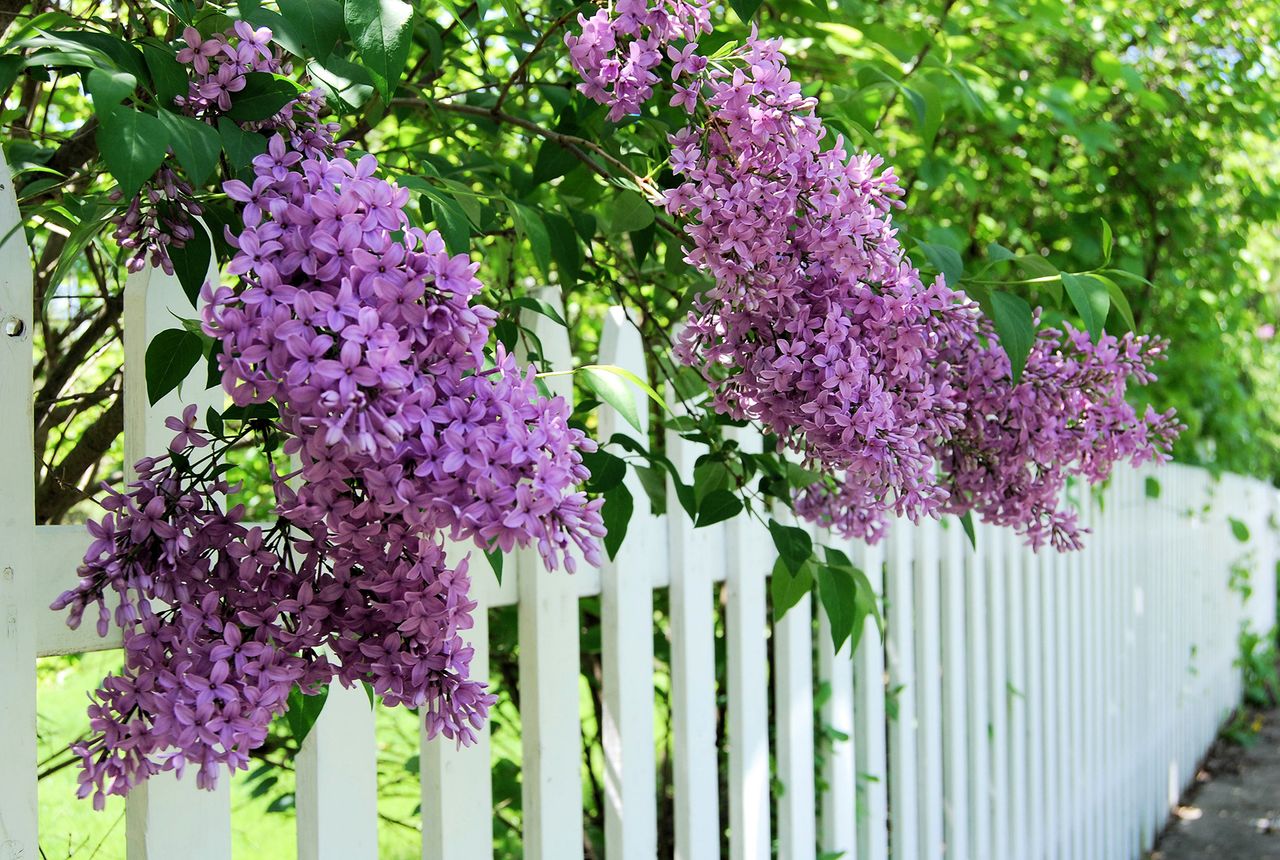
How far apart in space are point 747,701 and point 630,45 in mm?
1249

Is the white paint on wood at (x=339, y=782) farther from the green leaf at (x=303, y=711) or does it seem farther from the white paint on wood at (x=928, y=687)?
the white paint on wood at (x=928, y=687)

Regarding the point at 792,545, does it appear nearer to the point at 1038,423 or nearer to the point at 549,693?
the point at 1038,423

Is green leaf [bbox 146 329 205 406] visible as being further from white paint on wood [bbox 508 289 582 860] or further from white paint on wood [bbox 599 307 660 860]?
white paint on wood [bbox 599 307 660 860]

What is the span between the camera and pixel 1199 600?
5961 mm

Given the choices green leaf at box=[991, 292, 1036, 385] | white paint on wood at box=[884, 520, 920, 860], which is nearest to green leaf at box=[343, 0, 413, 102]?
green leaf at box=[991, 292, 1036, 385]

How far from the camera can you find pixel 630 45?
105 cm

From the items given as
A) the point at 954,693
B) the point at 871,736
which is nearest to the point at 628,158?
the point at 871,736

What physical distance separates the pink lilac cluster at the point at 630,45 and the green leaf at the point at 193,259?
14.9 inches

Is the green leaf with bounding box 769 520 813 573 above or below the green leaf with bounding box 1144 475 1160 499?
below

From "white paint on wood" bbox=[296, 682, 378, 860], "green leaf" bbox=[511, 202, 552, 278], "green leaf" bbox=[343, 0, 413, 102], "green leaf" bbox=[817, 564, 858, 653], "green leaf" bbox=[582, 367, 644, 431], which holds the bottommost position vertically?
"white paint on wood" bbox=[296, 682, 378, 860]

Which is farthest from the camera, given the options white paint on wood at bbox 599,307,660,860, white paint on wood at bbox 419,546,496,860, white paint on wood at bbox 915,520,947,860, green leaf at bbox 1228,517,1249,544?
green leaf at bbox 1228,517,1249,544

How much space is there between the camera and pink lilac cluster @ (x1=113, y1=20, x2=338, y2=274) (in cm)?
84

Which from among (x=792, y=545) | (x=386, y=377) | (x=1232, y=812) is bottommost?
(x=1232, y=812)

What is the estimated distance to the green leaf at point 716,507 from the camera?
4.15 ft
